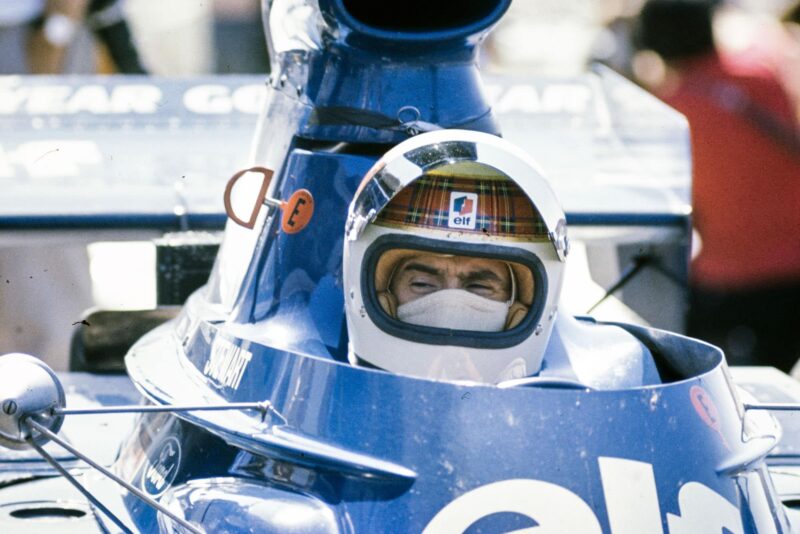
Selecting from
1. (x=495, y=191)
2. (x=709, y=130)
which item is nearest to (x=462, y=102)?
(x=495, y=191)

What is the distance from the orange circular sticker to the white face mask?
0.47 metres

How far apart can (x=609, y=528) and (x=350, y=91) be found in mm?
1380

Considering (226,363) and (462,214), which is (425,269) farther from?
(226,363)

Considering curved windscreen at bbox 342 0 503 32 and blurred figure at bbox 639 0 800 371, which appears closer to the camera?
curved windscreen at bbox 342 0 503 32

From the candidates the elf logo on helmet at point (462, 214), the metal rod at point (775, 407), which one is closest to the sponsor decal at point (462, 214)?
the elf logo on helmet at point (462, 214)

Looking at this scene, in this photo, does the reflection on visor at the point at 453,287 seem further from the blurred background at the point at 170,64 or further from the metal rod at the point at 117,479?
the blurred background at the point at 170,64

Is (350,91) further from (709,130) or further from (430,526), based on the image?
(709,130)

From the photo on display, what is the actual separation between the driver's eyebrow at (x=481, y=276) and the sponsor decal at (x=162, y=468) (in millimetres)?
694

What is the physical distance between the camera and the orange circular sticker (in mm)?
3430

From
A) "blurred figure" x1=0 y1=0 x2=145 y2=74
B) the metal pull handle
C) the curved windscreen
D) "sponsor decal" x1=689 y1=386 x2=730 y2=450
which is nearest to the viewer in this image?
"sponsor decal" x1=689 y1=386 x2=730 y2=450

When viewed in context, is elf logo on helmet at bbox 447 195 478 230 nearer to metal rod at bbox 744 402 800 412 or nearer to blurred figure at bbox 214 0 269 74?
metal rod at bbox 744 402 800 412

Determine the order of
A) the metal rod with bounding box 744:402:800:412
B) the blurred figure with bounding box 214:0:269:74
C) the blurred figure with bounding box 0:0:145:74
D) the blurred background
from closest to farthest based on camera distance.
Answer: the metal rod with bounding box 744:402:800:412 → the blurred background → the blurred figure with bounding box 0:0:145:74 → the blurred figure with bounding box 214:0:269:74

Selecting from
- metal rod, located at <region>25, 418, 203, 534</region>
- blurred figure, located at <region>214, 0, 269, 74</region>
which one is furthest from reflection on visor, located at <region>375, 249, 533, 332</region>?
blurred figure, located at <region>214, 0, 269, 74</region>

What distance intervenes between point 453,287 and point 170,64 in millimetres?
5849
